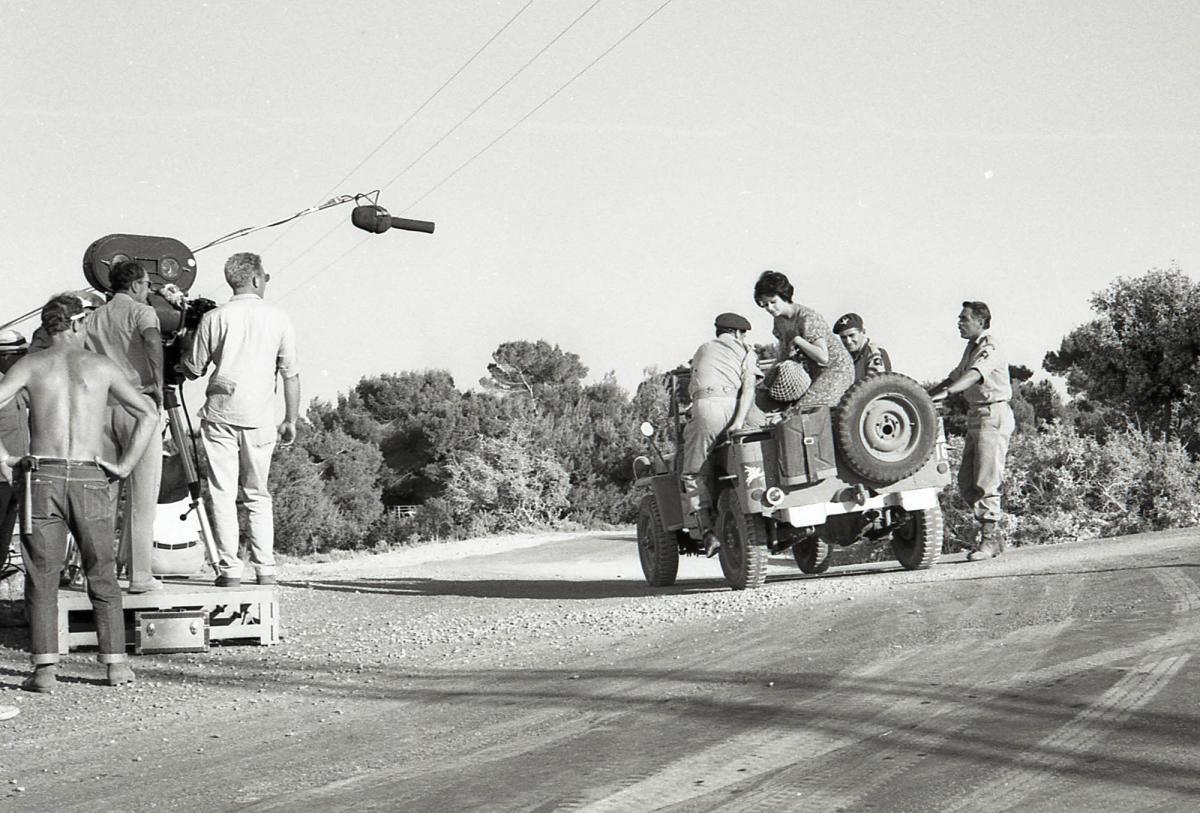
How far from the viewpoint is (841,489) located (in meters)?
10.8

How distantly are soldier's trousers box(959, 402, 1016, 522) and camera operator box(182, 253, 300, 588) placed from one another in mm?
6092

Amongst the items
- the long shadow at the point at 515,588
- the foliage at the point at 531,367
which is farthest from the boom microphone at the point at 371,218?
the foliage at the point at 531,367

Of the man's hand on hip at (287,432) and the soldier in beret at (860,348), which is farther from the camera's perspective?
the soldier in beret at (860,348)

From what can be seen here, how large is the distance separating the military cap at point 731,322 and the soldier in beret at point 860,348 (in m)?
0.96

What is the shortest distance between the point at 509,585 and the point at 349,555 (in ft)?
39.1

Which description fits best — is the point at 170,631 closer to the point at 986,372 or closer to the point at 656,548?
the point at 656,548

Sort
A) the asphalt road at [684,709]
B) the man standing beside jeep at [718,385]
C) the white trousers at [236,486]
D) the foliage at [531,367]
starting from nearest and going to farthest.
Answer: the asphalt road at [684,709] → the white trousers at [236,486] → the man standing beside jeep at [718,385] → the foliage at [531,367]

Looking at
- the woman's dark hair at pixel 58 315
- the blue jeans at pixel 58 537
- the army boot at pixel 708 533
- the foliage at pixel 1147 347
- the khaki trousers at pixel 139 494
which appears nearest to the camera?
the blue jeans at pixel 58 537

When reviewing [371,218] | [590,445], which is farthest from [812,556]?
[590,445]

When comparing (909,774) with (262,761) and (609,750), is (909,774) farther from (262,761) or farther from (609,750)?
(262,761)

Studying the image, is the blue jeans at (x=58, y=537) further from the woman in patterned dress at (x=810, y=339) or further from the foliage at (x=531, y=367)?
the foliage at (x=531, y=367)

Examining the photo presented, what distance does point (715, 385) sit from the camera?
11.4 m

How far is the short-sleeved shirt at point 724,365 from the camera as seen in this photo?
37.1ft

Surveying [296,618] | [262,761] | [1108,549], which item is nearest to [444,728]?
[262,761]
